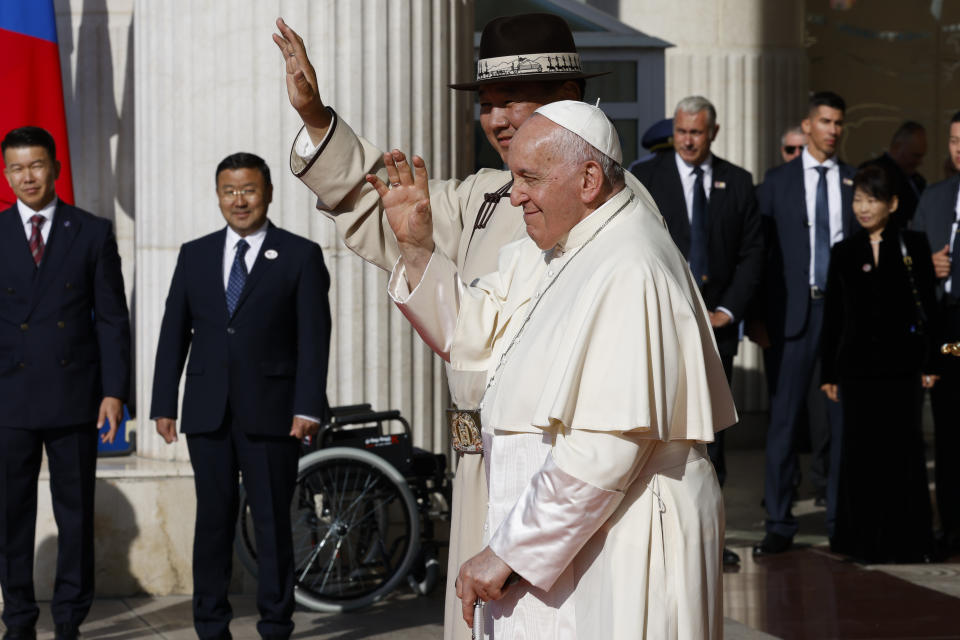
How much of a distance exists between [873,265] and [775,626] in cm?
202

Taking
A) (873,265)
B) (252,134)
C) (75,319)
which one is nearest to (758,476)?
(873,265)

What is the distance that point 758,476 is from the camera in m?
9.78

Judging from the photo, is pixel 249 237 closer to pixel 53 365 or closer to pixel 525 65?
pixel 53 365

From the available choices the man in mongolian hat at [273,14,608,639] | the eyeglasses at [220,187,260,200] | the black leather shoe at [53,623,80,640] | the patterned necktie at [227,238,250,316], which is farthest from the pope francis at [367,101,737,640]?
the black leather shoe at [53,623,80,640]

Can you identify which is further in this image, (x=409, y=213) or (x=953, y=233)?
(x=953, y=233)

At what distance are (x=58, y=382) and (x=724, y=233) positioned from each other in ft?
10.4

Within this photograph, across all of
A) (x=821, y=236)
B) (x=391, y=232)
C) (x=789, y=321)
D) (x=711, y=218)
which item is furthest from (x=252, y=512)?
(x=821, y=236)

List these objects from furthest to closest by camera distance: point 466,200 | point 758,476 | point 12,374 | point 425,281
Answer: point 758,476 < point 12,374 < point 466,200 < point 425,281

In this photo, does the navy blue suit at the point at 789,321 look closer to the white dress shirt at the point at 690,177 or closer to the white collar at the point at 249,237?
the white dress shirt at the point at 690,177

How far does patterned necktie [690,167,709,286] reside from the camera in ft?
23.8

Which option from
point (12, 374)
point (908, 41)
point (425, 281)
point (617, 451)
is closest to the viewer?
point (617, 451)

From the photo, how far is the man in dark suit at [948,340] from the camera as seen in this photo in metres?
7.62

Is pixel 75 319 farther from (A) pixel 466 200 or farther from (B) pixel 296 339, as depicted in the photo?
(A) pixel 466 200

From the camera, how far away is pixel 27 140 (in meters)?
6.14
